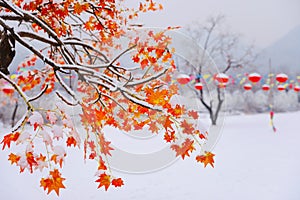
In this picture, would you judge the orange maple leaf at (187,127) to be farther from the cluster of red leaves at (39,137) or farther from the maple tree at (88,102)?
the cluster of red leaves at (39,137)

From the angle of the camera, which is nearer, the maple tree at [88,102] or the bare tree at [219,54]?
the maple tree at [88,102]

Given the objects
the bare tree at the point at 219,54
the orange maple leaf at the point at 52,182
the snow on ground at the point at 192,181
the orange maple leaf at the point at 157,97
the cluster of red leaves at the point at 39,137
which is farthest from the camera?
the bare tree at the point at 219,54

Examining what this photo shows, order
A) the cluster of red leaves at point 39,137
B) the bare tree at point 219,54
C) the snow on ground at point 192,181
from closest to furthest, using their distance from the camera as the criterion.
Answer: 1. the cluster of red leaves at point 39,137
2. the snow on ground at point 192,181
3. the bare tree at point 219,54

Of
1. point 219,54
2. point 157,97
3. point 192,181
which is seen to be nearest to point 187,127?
point 157,97

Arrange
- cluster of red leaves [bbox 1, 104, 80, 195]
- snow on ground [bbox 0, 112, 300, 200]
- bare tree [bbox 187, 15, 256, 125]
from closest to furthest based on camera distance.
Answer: cluster of red leaves [bbox 1, 104, 80, 195] < snow on ground [bbox 0, 112, 300, 200] < bare tree [bbox 187, 15, 256, 125]

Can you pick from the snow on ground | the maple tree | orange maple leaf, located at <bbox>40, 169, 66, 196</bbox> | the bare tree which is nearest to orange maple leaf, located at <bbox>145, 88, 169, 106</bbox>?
the maple tree

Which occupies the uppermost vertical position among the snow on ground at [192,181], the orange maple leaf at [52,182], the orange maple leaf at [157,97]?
the orange maple leaf at [157,97]

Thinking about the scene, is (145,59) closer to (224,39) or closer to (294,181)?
(294,181)

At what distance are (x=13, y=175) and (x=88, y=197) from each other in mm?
1840

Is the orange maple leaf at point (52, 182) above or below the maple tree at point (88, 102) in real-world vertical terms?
below

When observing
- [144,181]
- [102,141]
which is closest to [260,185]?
[144,181]

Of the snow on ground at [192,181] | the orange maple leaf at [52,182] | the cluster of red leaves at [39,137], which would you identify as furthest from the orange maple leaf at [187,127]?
the snow on ground at [192,181]

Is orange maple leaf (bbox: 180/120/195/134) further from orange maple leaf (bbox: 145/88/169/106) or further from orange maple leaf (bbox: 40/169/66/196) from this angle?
orange maple leaf (bbox: 40/169/66/196)

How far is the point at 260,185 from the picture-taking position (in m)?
3.91
